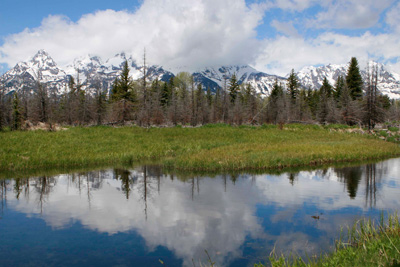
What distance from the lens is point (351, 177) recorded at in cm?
1672

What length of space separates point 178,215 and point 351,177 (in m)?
11.2

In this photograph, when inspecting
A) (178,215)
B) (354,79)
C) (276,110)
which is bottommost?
(178,215)

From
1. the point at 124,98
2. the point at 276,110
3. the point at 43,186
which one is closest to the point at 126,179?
the point at 43,186

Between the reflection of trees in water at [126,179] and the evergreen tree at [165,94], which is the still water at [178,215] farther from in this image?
the evergreen tree at [165,94]

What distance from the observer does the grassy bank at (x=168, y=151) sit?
1953cm

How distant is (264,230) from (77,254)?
538 centimetres

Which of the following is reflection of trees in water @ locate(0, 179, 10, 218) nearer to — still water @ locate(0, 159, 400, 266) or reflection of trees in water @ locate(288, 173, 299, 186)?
still water @ locate(0, 159, 400, 266)

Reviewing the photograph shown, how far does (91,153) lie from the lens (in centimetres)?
2238

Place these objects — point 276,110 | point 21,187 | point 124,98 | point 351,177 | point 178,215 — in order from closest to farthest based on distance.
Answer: point 178,215, point 21,187, point 351,177, point 124,98, point 276,110

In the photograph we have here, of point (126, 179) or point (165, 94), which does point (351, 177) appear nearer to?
point (126, 179)

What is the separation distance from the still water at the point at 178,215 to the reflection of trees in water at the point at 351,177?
9 cm

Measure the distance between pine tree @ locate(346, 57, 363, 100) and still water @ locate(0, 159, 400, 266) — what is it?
5115 centimetres

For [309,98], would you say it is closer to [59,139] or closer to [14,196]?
[59,139]

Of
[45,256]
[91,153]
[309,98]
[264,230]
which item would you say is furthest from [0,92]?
[309,98]
